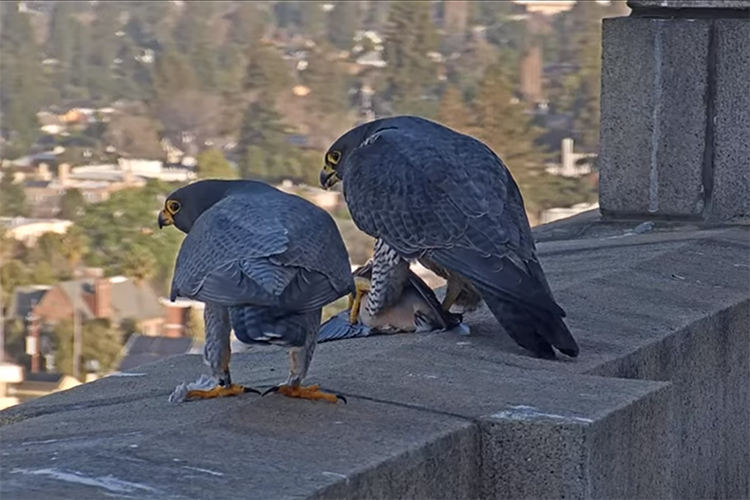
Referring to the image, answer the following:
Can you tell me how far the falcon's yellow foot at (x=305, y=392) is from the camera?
9.48 ft

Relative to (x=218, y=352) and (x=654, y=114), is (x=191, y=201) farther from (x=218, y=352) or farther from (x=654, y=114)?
(x=654, y=114)

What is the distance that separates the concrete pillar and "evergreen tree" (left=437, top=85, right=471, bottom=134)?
17605mm

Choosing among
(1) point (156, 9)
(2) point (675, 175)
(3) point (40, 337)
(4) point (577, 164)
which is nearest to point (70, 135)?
(1) point (156, 9)

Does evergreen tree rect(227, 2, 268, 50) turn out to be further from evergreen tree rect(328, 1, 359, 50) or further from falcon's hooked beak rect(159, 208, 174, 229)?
falcon's hooked beak rect(159, 208, 174, 229)

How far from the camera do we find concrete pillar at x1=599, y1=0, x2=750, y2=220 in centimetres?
545

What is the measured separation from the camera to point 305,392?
A: 292cm

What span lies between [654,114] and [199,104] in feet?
140

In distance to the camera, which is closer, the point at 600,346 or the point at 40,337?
the point at 600,346

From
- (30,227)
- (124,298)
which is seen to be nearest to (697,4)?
(124,298)

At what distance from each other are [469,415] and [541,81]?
37273 mm

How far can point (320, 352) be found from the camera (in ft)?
12.0

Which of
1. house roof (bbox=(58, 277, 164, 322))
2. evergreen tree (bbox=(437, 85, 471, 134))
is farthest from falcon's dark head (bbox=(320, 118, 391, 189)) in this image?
house roof (bbox=(58, 277, 164, 322))

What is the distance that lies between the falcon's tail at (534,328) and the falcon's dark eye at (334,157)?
67 centimetres

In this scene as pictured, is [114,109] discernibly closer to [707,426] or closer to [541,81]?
[541,81]
